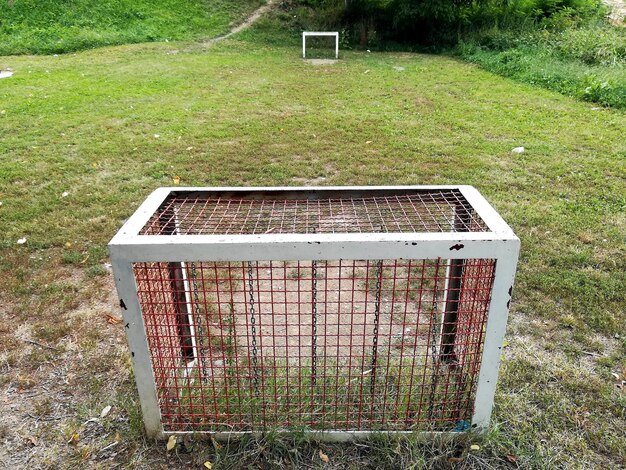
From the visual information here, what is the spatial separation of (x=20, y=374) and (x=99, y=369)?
15.6 inches

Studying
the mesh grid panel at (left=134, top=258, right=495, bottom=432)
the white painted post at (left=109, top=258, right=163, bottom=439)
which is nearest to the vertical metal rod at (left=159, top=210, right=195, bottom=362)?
the mesh grid panel at (left=134, top=258, right=495, bottom=432)

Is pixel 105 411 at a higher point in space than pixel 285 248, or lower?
lower

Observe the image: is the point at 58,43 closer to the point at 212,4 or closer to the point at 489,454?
the point at 212,4

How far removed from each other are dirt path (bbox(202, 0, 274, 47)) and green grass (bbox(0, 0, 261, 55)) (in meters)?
0.31

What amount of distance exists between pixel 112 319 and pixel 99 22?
14.4 metres

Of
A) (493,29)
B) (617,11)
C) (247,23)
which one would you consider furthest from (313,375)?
(617,11)

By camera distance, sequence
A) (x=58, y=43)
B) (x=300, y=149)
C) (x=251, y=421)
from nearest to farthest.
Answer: (x=251, y=421) → (x=300, y=149) → (x=58, y=43)

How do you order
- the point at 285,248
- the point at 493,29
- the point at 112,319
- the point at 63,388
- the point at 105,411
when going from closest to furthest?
the point at 285,248 → the point at 105,411 → the point at 63,388 → the point at 112,319 → the point at 493,29

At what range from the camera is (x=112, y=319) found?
3.09m

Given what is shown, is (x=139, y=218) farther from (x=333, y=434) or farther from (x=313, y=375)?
(x=333, y=434)

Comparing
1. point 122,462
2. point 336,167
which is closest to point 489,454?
point 122,462

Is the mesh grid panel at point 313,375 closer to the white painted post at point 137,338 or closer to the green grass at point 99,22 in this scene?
the white painted post at point 137,338

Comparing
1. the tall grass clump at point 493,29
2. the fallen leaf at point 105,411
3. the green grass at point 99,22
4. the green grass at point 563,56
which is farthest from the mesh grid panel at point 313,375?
the green grass at point 99,22

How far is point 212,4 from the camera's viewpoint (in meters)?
17.5
